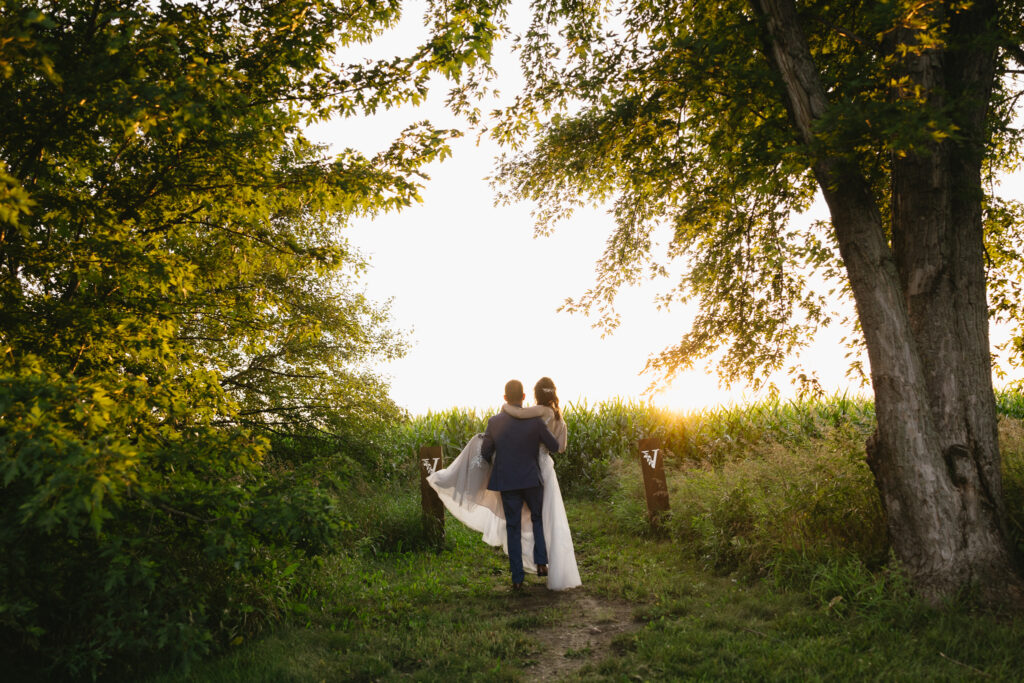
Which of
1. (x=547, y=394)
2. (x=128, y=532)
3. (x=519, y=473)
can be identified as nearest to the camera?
(x=128, y=532)

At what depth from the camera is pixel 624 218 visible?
991cm

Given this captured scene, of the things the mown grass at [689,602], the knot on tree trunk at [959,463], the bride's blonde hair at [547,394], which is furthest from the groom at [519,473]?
the knot on tree trunk at [959,463]

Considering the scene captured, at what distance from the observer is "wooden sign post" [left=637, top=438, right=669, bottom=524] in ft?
31.9

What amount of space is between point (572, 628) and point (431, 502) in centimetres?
390

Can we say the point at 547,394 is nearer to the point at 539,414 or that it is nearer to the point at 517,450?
the point at 539,414

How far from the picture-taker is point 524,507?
8.14 m

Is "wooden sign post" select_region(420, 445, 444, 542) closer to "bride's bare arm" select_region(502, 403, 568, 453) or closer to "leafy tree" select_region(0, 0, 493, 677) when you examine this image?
"bride's bare arm" select_region(502, 403, 568, 453)

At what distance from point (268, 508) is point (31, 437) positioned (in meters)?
1.48

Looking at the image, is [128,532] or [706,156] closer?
[128,532]

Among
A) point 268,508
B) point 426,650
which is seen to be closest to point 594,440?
point 426,650

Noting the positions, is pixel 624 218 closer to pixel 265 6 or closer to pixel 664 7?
pixel 664 7

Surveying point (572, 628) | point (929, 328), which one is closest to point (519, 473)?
point (572, 628)

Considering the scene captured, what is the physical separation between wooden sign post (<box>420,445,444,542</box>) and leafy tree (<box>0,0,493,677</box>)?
3009 millimetres

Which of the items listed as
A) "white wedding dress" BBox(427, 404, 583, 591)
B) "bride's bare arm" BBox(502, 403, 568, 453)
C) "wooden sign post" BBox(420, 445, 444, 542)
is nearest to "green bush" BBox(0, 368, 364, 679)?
"bride's bare arm" BBox(502, 403, 568, 453)
